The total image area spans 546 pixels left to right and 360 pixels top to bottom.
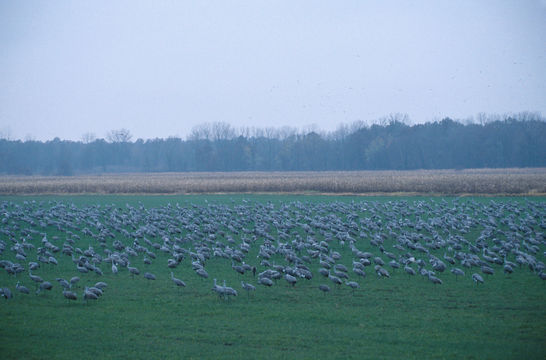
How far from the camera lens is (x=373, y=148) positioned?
128 meters

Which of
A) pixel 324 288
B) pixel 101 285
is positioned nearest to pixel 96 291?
pixel 101 285

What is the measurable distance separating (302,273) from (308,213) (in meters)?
17.9

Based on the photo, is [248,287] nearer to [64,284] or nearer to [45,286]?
[64,284]

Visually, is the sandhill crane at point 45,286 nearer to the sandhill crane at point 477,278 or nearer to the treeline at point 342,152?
the sandhill crane at point 477,278

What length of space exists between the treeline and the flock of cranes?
92.2 meters

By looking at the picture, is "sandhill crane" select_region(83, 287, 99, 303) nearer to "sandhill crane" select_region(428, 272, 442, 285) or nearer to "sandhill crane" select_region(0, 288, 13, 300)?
"sandhill crane" select_region(0, 288, 13, 300)

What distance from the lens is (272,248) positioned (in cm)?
2241

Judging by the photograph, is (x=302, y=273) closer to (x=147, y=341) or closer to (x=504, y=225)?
(x=147, y=341)

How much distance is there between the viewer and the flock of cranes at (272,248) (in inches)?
690

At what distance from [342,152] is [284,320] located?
129 metres

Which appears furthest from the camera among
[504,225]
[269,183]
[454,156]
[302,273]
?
[454,156]

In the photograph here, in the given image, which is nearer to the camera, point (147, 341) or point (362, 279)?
point (147, 341)

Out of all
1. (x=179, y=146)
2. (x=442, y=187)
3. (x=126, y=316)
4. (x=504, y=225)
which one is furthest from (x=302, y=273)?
(x=179, y=146)

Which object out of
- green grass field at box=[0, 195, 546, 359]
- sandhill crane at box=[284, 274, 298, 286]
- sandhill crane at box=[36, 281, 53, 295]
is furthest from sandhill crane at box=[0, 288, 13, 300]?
sandhill crane at box=[284, 274, 298, 286]
